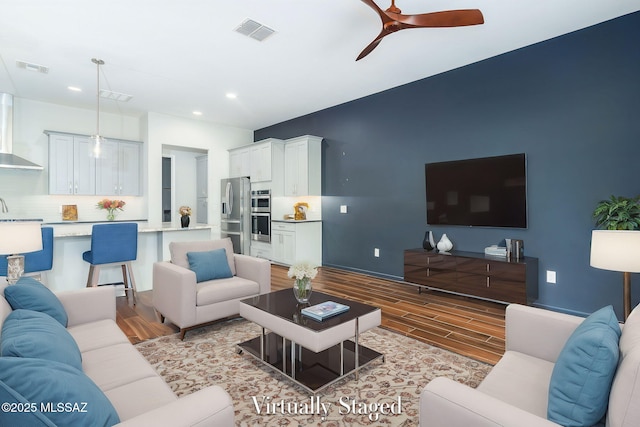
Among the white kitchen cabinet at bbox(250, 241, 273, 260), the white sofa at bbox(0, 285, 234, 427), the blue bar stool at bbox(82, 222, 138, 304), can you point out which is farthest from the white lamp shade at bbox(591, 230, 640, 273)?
the white kitchen cabinet at bbox(250, 241, 273, 260)

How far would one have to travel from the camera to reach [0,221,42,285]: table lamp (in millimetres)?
2141

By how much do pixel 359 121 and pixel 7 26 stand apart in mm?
4390

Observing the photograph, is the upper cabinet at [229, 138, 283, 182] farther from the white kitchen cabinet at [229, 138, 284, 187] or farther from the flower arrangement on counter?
the flower arrangement on counter

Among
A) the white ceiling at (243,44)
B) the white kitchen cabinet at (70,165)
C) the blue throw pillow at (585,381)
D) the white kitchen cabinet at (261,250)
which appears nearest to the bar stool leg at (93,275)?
the white ceiling at (243,44)

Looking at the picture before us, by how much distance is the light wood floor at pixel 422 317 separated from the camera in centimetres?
287

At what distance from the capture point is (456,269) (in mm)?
3998

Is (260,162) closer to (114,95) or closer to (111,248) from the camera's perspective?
(114,95)

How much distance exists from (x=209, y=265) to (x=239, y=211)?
361cm

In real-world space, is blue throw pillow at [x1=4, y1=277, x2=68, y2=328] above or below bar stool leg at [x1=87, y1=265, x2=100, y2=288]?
above

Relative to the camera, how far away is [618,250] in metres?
1.86

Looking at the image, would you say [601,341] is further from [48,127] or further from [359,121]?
[48,127]

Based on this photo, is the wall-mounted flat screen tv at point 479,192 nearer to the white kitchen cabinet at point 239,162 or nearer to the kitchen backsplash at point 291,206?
the kitchen backsplash at point 291,206

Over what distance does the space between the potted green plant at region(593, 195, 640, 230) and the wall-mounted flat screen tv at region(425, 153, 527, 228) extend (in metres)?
0.81

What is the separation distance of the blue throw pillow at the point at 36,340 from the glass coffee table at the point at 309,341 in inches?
44.0
